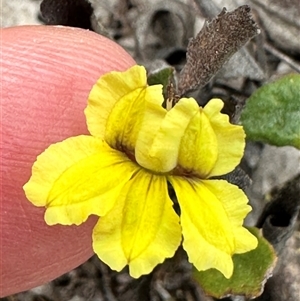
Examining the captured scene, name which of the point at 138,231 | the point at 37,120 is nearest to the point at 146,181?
the point at 138,231

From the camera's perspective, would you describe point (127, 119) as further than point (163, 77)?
No

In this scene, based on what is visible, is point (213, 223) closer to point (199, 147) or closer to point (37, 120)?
point (199, 147)

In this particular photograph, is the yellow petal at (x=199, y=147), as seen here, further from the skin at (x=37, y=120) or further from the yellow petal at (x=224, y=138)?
the skin at (x=37, y=120)

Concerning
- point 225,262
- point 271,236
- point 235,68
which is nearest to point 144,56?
point 235,68

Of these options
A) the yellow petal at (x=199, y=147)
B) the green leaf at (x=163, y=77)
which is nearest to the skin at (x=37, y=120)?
the green leaf at (x=163, y=77)

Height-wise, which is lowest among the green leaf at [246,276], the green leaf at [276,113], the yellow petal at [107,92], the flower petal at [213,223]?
the green leaf at [246,276]

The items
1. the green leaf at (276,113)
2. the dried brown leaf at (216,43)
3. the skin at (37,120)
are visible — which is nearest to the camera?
the skin at (37,120)

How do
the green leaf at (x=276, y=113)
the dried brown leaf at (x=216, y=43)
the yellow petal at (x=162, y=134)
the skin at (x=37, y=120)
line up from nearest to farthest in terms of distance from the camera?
the yellow petal at (x=162, y=134)
the skin at (x=37, y=120)
the dried brown leaf at (x=216, y=43)
the green leaf at (x=276, y=113)

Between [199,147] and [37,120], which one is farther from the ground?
[199,147]
